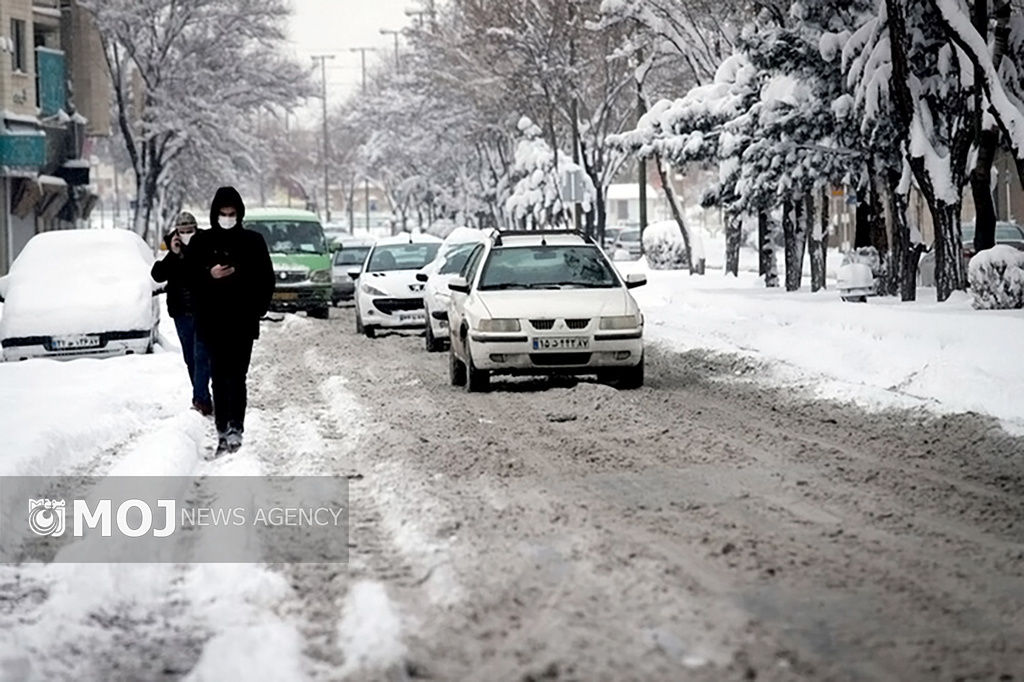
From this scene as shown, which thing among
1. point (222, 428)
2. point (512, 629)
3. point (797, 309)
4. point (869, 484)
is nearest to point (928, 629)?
point (512, 629)

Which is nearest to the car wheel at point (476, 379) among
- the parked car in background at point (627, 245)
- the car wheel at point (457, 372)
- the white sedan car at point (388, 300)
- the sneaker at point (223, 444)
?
the car wheel at point (457, 372)

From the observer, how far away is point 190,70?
57.5m

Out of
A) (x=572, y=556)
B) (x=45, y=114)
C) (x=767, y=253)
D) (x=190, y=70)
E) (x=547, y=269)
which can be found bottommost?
(x=572, y=556)

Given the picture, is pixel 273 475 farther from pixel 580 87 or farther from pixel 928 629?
pixel 580 87

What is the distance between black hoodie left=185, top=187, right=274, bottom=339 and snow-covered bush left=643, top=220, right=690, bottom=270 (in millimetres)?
40674

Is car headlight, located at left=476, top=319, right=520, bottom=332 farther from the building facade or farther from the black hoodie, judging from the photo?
the building facade

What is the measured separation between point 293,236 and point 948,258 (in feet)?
42.7

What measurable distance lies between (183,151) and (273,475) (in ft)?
177

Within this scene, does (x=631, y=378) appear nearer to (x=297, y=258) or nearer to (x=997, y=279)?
(x=997, y=279)

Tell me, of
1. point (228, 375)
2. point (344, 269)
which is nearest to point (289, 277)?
point (344, 269)

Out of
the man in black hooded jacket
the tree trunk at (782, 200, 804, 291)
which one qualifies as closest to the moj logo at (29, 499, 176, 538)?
the man in black hooded jacket

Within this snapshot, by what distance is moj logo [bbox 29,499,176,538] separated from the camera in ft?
30.3

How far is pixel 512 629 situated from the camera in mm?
6645

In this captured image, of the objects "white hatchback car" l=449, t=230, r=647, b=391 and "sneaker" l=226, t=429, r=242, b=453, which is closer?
"sneaker" l=226, t=429, r=242, b=453
